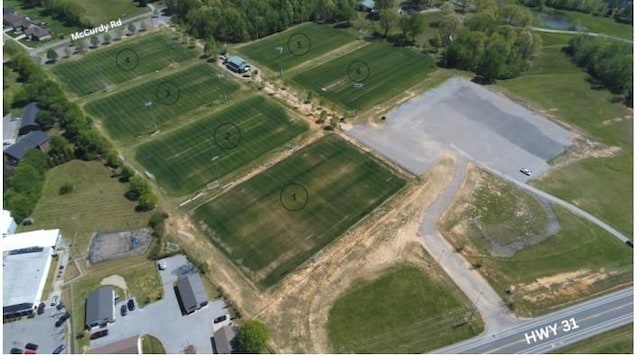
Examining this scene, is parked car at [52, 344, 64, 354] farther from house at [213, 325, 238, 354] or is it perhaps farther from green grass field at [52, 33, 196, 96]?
green grass field at [52, 33, 196, 96]

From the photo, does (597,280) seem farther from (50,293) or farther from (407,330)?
(50,293)

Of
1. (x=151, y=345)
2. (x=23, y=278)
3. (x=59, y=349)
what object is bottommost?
(x=59, y=349)

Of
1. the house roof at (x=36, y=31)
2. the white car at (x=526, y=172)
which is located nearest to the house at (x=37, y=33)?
the house roof at (x=36, y=31)

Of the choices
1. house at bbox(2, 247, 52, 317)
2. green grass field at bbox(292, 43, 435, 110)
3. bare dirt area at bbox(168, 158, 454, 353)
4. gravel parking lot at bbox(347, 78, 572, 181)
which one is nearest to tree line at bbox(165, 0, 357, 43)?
green grass field at bbox(292, 43, 435, 110)

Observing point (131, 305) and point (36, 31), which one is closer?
point (131, 305)

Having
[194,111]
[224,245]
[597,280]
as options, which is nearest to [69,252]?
[224,245]

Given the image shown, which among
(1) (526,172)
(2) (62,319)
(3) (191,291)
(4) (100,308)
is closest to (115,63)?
(2) (62,319)

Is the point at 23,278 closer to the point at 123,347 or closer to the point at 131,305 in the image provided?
the point at 131,305
